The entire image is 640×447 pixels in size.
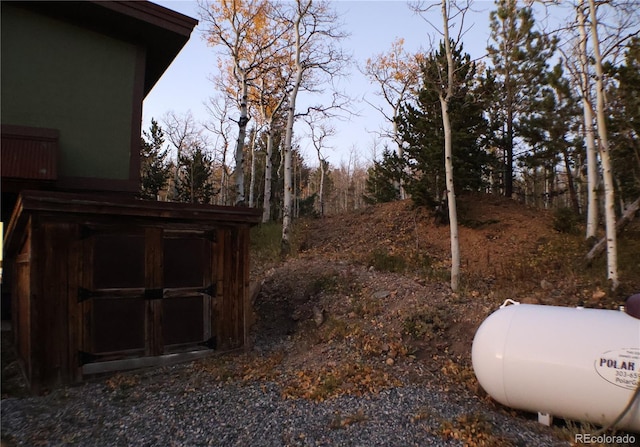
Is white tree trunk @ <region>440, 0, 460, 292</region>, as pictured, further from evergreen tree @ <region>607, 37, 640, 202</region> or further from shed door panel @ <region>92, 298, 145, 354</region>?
shed door panel @ <region>92, 298, 145, 354</region>

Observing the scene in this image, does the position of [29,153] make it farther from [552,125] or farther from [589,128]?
[552,125]

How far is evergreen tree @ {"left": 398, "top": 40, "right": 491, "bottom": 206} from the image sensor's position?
14.5 meters

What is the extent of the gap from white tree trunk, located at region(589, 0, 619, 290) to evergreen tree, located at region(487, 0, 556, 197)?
18.5 ft

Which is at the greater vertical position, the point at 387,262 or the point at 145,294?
the point at 387,262

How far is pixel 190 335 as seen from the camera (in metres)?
7.30

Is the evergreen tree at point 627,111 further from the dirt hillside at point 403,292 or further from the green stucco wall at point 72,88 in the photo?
the green stucco wall at point 72,88

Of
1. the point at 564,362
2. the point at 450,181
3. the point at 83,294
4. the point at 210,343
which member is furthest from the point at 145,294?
the point at 450,181

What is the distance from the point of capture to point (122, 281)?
6.71 meters

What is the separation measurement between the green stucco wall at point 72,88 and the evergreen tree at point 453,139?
384 inches

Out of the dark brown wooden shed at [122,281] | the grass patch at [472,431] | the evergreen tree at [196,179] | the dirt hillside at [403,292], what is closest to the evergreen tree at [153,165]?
the evergreen tree at [196,179]

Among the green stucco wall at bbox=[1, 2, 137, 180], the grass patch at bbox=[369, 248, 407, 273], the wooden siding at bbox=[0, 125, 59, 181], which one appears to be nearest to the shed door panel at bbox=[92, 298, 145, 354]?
the wooden siding at bbox=[0, 125, 59, 181]

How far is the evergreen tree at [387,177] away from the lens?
60.4 feet

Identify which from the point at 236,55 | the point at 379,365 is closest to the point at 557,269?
the point at 379,365

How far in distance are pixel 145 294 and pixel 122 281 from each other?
1.36ft
